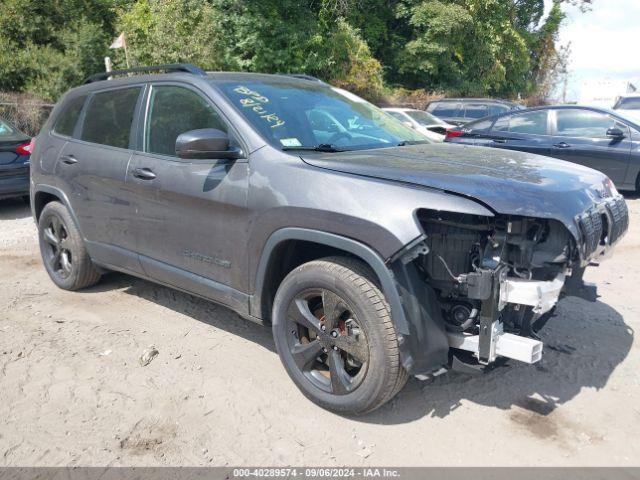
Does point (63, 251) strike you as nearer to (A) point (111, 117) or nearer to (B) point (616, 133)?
(A) point (111, 117)

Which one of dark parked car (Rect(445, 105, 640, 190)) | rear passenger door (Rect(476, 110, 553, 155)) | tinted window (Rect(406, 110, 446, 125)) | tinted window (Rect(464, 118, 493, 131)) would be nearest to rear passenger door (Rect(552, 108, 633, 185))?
dark parked car (Rect(445, 105, 640, 190))

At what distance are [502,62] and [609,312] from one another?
2436cm

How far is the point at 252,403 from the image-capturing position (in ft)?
10.8

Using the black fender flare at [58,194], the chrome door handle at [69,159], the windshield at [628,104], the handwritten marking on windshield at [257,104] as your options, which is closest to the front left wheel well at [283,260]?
the handwritten marking on windshield at [257,104]

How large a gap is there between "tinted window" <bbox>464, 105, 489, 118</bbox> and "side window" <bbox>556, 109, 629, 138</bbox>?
5.91 m

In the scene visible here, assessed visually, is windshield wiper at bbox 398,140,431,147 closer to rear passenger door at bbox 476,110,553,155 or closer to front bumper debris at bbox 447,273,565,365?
front bumper debris at bbox 447,273,565,365

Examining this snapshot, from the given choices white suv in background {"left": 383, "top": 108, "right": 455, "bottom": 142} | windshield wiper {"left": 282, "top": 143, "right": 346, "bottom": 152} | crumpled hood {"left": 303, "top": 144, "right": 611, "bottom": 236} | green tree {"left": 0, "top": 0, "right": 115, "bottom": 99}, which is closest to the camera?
crumpled hood {"left": 303, "top": 144, "right": 611, "bottom": 236}

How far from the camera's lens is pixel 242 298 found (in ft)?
11.5

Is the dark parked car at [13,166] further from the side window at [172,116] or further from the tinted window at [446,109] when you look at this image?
the tinted window at [446,109]

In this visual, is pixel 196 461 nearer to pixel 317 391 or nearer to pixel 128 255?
pixel 317 391

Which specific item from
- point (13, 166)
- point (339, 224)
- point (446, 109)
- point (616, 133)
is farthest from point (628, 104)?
point (339, 224)

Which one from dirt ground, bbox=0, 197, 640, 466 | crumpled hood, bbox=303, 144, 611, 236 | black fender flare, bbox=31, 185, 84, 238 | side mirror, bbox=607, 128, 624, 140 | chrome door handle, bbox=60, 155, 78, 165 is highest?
crumpled hood, bbox=303, 144, 611, 236

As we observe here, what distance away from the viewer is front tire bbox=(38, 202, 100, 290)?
4.82m

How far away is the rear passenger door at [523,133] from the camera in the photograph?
9.13 meters
